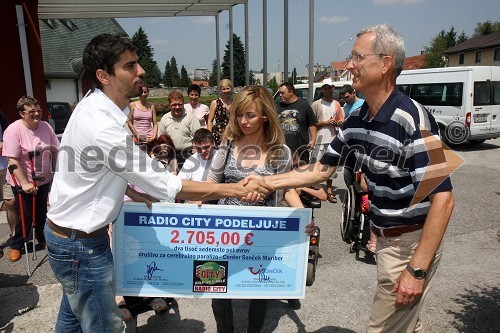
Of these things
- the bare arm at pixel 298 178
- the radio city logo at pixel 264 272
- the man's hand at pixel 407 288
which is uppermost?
the bare arm at pixel 298 178

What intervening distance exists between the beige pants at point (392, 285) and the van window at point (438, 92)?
13.0 meters

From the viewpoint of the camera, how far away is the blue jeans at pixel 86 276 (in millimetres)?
2115

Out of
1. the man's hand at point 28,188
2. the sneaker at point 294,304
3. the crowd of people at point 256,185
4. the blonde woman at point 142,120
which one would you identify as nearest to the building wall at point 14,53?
the blonde woman at point 142,120

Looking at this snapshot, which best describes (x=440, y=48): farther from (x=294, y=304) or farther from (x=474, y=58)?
(x=294, y=304)

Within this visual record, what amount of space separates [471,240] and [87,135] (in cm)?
548

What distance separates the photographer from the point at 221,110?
7.02 m

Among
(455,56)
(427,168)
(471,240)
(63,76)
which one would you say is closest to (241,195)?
(427,168)

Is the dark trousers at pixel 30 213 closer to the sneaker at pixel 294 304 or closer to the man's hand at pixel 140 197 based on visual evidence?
the man's hand at pixel 140 197

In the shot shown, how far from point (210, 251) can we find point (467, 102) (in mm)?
13160

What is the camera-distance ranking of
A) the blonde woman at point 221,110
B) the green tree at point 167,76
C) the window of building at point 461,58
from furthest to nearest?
1. the green tree at point 167,76
2. the window of building at point 461,58
3. the blonde woman at point 221,110

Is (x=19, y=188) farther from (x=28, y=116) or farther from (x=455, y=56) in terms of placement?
(x=455, y=56)

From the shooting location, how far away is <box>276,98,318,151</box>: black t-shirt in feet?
20.2

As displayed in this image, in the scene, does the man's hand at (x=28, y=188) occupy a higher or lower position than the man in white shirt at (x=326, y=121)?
lower

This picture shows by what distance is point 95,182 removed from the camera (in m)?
2.03
